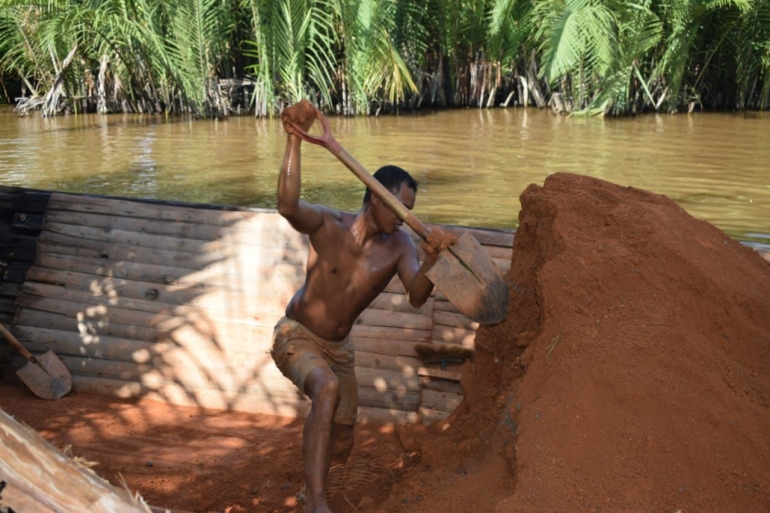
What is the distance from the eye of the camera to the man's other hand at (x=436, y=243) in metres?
3.43

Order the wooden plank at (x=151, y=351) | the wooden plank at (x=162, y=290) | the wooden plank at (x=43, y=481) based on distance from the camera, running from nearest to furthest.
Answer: the wooden plank at (x=43, y=481) → the wooden plank at (x=151, y=351) → the wooden plank at (x=162, y=290)

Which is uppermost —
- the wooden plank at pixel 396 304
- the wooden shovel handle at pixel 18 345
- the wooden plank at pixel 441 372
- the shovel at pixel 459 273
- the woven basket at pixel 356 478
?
the shovel at pixel 459 273

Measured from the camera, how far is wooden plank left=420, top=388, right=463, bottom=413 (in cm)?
468

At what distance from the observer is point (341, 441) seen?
12.8ft

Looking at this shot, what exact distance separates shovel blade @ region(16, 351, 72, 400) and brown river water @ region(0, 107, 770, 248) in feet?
14.0

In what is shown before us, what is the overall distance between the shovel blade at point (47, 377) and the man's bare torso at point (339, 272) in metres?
2.18

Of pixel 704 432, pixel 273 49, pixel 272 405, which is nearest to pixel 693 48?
pixel 273 49

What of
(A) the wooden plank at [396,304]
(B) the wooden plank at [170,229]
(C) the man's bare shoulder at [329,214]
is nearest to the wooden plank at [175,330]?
(B) the wooden plank at [170,229]

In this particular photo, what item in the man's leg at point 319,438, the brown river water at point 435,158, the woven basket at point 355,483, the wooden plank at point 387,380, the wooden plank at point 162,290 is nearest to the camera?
the man's leg at point 319,438

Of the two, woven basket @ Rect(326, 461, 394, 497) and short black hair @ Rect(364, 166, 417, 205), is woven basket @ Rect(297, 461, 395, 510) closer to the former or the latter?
woven basket @ Rect(326, 461, 394, 497)

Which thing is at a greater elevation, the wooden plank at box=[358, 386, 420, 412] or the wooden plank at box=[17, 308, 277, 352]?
the wooden plank at box=[17, 308, 277, 352]

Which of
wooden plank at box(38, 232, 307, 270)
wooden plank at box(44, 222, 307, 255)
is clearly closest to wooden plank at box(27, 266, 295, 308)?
wooden plank at box(38, 232, 307, 270)

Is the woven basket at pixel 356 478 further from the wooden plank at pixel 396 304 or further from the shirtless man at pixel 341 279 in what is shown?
the wooden plank at pixel 396 304

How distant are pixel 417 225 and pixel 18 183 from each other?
8.37 metres
